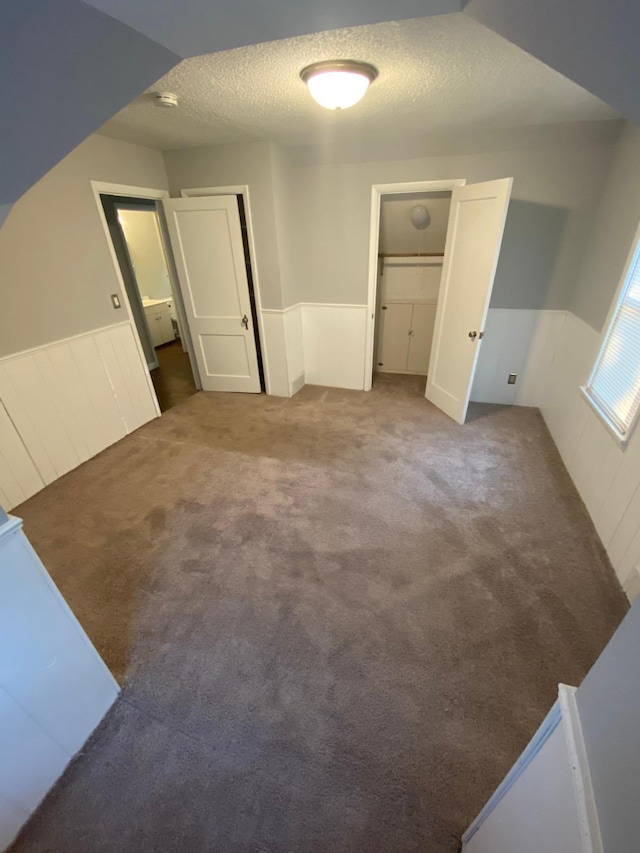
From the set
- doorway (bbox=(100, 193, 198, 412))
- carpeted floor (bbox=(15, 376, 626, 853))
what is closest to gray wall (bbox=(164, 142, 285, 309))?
doorway (bbox=(100, 193, 198, 412))

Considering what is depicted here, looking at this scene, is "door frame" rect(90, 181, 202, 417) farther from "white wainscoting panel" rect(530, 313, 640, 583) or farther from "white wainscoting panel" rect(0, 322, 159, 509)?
"white wainscoting panel" rect(530, 313, 640, 583)

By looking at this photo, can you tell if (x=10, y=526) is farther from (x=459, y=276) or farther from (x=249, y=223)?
(x=459, y=276)

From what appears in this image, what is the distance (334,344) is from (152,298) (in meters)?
3.88

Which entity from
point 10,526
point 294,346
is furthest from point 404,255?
point 10,526

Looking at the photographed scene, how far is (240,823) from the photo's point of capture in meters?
1.10

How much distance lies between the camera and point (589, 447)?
234 centimetres

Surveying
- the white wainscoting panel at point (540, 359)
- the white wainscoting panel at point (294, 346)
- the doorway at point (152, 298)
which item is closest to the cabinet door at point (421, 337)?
the white wainscoting panel at point (540, 359)

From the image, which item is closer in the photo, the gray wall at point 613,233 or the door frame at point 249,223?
the gray wall at point 613,233

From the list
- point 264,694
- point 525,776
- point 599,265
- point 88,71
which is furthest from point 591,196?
point 264,694

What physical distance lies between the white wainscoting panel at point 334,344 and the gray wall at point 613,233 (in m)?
1.91

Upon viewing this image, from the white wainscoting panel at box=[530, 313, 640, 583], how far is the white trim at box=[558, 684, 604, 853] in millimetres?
1478

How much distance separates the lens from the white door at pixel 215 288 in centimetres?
331

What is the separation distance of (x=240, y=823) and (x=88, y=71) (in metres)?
2.16

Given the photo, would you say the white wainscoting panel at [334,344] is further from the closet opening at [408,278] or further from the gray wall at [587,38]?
the gray wall at [587,38]
